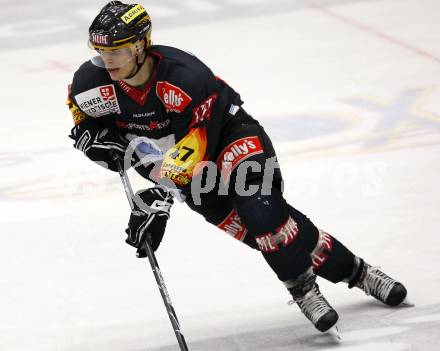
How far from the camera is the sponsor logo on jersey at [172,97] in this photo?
11.2ft

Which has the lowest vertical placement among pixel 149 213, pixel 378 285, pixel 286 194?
pixel 286 194

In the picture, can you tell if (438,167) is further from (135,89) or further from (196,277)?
(135,89)

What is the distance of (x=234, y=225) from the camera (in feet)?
12.3

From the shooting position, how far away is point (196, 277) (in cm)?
430

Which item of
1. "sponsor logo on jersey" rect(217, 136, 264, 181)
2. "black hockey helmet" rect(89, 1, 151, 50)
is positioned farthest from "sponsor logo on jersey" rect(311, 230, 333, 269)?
"black hockey helmet" rect(89, 1, 151, 50)

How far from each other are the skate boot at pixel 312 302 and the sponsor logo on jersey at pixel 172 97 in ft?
2.51

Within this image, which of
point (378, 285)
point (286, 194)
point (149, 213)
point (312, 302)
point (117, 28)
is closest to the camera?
point (117, 28)

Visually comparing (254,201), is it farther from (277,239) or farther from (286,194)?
(286,194)

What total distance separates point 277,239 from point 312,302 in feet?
1.03

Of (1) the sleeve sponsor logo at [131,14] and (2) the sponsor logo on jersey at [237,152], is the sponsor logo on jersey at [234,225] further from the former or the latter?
(1) the sleeve sponsor logo at [131,14]

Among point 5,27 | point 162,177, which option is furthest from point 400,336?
point 5,27

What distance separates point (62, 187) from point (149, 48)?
2193mm

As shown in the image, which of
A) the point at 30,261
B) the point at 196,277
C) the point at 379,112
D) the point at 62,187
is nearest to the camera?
the point at 196,277

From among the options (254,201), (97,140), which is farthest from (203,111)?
(97,140)
